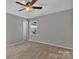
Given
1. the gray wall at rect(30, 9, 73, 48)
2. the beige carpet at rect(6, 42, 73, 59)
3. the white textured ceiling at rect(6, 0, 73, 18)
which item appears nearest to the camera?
the beige carpet at rect(6, 42, 73, 59)

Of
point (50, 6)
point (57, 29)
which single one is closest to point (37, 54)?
point (57, 29)

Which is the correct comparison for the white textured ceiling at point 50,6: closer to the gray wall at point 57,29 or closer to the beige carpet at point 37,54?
the gray wall at point 57,29

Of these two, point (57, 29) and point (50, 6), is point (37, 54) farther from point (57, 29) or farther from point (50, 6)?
point (50, 6)

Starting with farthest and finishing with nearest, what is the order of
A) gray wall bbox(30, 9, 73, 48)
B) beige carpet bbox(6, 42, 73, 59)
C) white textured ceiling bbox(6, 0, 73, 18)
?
white textured ceiling bbox(6, 0, 73, 18), gray wall bbox(30, 9, 73, 48), beige carpet bbox(6, 42, 73, 59)

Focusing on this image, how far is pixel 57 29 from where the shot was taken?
18.9 feet

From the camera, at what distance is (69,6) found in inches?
192

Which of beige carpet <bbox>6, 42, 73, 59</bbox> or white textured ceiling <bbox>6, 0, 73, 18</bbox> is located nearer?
beige carpet <bbox>6, 42, 73, 59</bbox>

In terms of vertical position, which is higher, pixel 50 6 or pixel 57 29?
pixel 50 6

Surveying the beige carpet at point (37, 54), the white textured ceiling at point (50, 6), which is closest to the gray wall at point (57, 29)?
the white textured ceiling at point (50, 6)

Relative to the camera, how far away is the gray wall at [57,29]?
497 centimetres

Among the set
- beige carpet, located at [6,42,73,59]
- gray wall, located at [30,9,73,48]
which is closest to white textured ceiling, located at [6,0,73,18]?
gray wall, located at [30,9,73,48]

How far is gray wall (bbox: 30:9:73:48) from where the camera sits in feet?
16.3

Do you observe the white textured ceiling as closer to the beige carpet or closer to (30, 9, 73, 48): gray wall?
(30, 9, 73, 48): gray wall

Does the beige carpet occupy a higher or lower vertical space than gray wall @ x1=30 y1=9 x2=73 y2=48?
lower
